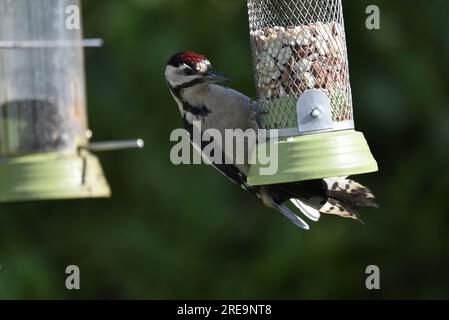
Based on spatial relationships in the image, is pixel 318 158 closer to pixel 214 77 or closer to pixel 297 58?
pixel 297 58

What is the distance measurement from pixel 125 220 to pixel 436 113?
2544 mm

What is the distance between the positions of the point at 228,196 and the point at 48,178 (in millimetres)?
2809

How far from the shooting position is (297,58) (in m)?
4.96

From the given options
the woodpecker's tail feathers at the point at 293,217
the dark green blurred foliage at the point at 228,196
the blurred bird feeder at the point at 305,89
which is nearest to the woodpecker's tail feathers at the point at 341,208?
the woodpecker's tail feathers at the point at 293,217

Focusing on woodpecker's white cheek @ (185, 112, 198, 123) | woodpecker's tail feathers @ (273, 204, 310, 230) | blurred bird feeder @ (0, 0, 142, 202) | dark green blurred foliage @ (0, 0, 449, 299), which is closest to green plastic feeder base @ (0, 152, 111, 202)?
blurred bird feeder @ (0, 0, 142, 202)

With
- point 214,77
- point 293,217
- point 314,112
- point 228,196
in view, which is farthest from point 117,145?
point 228,196

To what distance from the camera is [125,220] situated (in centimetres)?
813

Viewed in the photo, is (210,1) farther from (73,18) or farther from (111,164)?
(73,18)

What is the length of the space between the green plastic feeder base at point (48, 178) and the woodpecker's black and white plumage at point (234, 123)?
0.65 meters

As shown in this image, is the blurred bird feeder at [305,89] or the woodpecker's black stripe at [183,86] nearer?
the blurred bird feeder at [305,89]

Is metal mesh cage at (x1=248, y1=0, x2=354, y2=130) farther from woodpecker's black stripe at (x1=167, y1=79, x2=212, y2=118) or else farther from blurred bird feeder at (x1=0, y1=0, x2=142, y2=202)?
blurred bird feeder at (x1=0, y1=0, x2=142, y2=202)

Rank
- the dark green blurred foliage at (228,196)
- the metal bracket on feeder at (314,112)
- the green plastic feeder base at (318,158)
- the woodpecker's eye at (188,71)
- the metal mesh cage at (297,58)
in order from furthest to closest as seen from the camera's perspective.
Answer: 1. the dark green blurred foliage at (228,196)
2. the woodpecker's eye at (188,71)
3. the metal mesh cage at (297,58)
4. the metal bracket on feeder at (314,112)
5. the green plastic feeder base at (318,158)

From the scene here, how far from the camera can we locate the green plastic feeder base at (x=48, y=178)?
5.21 meters

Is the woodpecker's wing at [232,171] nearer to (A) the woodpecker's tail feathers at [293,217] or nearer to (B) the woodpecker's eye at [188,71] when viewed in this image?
(A) the woodpecker's tail feathers at [293,217]
